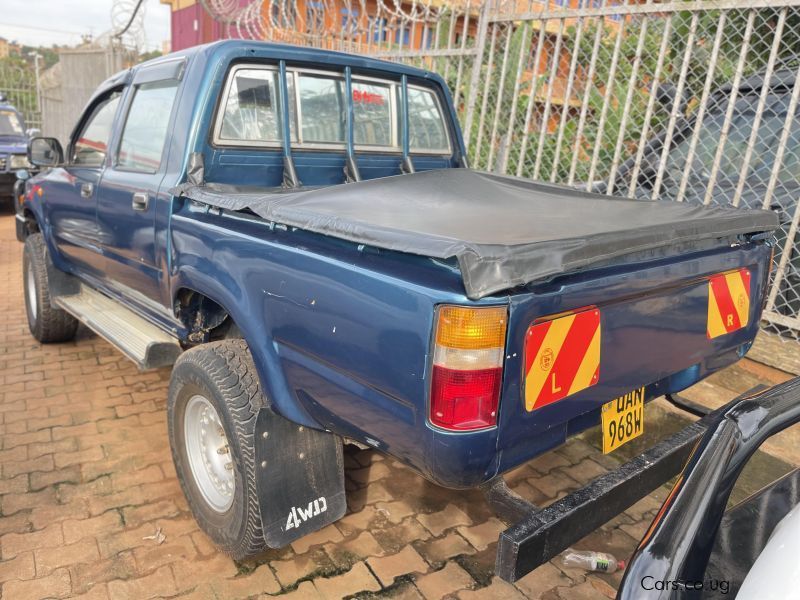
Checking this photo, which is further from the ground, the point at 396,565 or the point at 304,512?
the point at 304,512

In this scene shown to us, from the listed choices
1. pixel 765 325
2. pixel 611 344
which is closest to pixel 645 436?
pixel 765 325

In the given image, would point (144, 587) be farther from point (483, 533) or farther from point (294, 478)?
point (483, 533)

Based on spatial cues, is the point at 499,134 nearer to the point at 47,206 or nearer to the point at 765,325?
the point at 765,325

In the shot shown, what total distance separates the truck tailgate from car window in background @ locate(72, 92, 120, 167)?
9.84 ft

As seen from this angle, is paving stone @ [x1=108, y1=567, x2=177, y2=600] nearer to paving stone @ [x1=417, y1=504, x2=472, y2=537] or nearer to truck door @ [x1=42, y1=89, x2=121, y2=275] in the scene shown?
paving stone @ [x1=417, y1=504, x2=472, y2=537]

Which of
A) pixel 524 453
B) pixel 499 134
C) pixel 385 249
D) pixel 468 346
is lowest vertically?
pixel 524 453

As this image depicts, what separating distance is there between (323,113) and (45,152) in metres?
2.21

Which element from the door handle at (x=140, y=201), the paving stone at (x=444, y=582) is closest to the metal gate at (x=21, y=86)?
the door handle at (x=140, y=201)

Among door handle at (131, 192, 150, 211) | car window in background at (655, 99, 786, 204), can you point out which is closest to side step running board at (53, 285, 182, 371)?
door handle at (131, 192, 150, 211)

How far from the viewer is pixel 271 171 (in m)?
2.99

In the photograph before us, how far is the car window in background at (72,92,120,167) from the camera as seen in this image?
3.71 metres

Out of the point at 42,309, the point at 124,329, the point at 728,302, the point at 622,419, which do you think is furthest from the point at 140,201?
the point at 728,302

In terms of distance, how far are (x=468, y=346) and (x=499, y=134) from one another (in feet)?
14.0

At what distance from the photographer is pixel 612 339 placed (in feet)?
6.18
